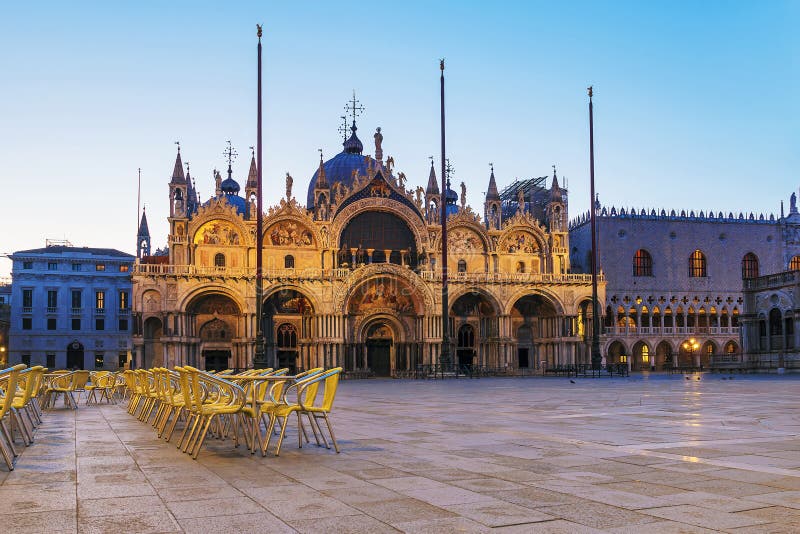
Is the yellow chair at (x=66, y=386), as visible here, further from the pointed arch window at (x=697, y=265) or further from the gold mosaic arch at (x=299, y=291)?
the pointed arch window at (x=697, y=265)

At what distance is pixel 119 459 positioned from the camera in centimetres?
967

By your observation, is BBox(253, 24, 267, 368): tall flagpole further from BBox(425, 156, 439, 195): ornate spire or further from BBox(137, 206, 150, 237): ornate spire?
BBox(137, 206, 150, 237): ornate spire

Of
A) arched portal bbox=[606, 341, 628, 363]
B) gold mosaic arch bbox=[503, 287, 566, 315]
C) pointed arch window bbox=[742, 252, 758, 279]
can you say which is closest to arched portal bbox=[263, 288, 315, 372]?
gold mosaic arch bbox=[503, 287, 566, 315]

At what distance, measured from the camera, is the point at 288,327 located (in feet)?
185

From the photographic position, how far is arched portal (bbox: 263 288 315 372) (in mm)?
54938

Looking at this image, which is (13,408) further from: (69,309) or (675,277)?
(69,309)

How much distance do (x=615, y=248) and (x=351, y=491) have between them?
64.3 metres

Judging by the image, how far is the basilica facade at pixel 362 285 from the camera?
52.9 m

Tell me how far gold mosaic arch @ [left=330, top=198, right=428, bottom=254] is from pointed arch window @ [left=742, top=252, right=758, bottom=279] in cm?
3140

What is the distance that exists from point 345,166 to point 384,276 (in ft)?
50.7

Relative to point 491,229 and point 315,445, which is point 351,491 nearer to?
point 315,445

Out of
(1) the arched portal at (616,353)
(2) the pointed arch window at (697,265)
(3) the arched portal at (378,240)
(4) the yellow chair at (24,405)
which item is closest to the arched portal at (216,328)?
(3) the arched portal at (378,240)

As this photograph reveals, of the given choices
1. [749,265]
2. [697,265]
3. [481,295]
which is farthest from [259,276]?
[749,265]

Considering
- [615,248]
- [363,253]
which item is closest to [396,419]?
[363,253]
